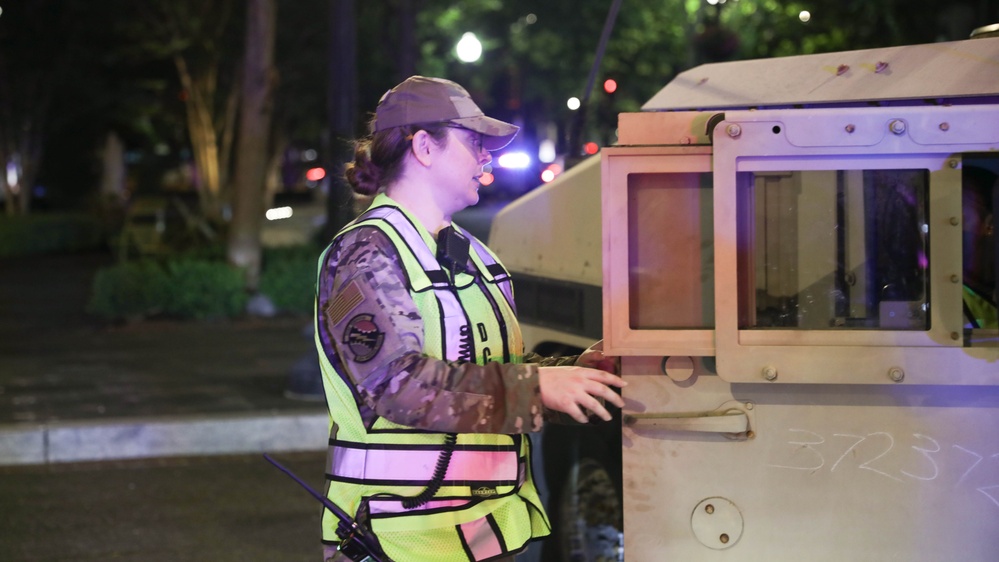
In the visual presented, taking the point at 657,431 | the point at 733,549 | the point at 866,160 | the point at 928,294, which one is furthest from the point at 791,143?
the point at 733,549

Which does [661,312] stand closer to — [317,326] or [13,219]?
[317,326]

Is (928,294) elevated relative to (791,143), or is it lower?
lower

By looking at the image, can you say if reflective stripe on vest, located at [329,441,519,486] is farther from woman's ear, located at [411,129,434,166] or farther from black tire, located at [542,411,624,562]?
black tire, located at [542,411,624,562]

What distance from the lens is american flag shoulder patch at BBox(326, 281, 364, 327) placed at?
2363mm

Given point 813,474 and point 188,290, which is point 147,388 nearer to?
point 188,290

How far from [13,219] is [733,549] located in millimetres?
27742

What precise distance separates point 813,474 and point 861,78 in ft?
3.16

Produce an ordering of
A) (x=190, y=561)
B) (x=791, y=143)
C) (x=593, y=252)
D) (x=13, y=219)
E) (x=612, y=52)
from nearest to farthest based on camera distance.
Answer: (x=791, y=143) < (x=593, y=252) < (x=190, y=561) < (x=13, y=219) < (x=612, y=52)

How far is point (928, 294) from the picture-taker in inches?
95.7

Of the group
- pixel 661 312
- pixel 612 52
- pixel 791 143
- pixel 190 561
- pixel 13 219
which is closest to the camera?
pixel 791 143

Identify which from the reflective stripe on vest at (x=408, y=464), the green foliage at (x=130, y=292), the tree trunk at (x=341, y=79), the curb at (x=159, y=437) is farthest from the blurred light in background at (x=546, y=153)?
the reflective stripe on vest at (x=408, y=464)

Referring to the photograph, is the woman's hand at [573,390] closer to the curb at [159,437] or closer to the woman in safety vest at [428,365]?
the woman in safety vest at [428,365]

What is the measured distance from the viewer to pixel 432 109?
8.25 feet

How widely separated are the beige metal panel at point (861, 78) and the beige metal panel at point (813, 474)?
0.72 metres
